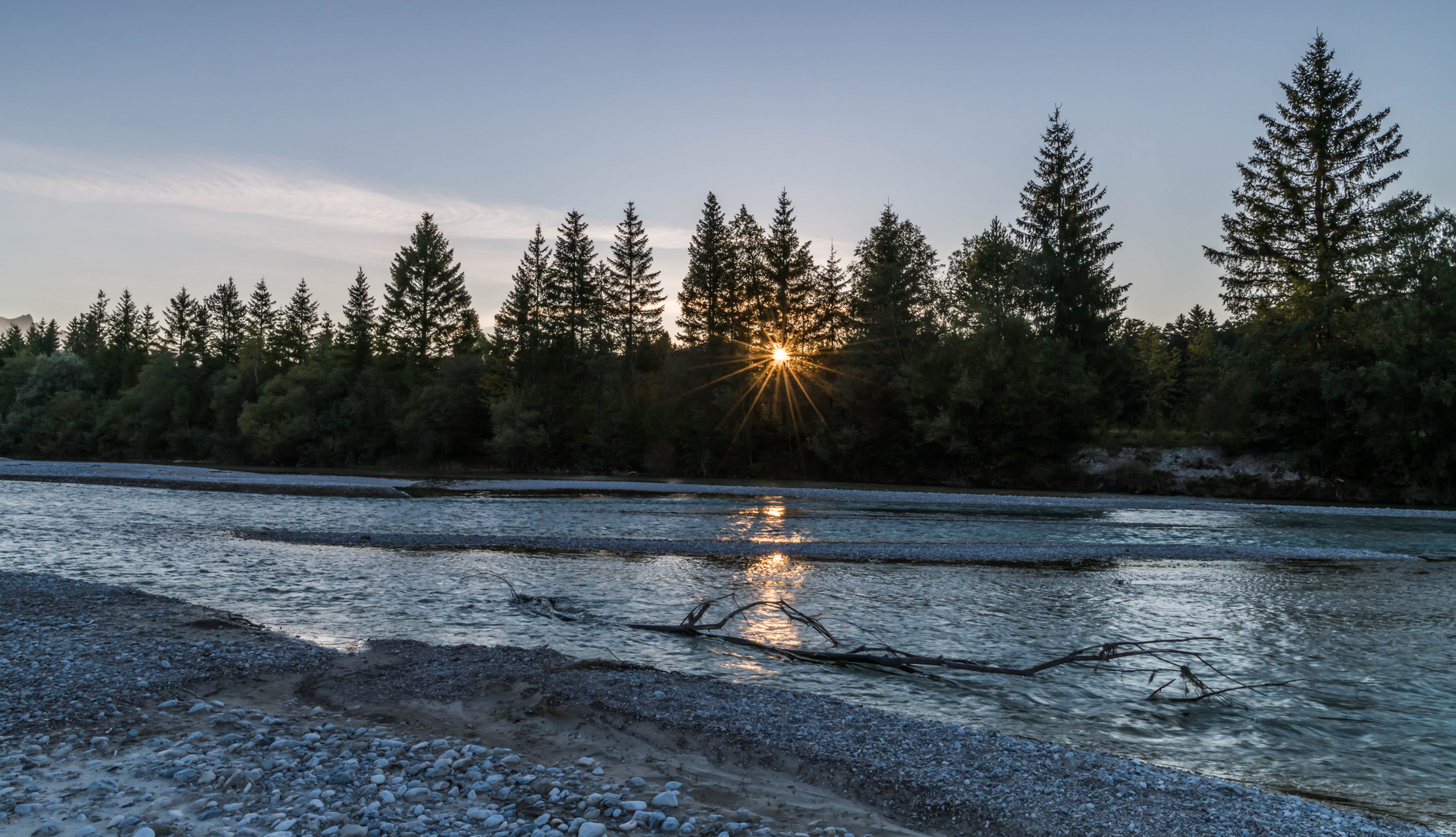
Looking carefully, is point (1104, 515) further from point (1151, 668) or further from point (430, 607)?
point (430, 607)

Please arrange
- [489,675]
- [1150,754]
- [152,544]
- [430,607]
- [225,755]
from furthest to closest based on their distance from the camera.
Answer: [152,544] < [430,607] < [489,675] < [1150,754] < [225,755]

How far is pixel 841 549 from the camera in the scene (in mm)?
22406

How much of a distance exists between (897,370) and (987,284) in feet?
47.5

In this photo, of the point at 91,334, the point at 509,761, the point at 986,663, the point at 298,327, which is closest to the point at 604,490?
the point at 986,663

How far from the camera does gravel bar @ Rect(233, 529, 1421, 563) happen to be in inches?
837

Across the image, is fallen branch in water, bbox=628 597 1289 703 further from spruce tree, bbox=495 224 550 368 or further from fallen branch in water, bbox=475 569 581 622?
spruce tree, bbox=495 224 550 368

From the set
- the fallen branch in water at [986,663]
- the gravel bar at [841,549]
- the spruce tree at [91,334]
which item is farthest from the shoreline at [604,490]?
the spruce tree at [91,334]

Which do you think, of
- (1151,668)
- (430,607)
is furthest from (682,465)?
(1151,668)

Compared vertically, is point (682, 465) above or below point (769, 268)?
below

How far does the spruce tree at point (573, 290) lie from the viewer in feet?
259

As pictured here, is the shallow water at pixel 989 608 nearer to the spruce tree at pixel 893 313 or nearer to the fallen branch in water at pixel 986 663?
the fallen branch in water at pixel 986 663

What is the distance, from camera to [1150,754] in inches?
292

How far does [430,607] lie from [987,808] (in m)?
10.6

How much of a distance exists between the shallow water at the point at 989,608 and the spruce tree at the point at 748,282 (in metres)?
42.8
